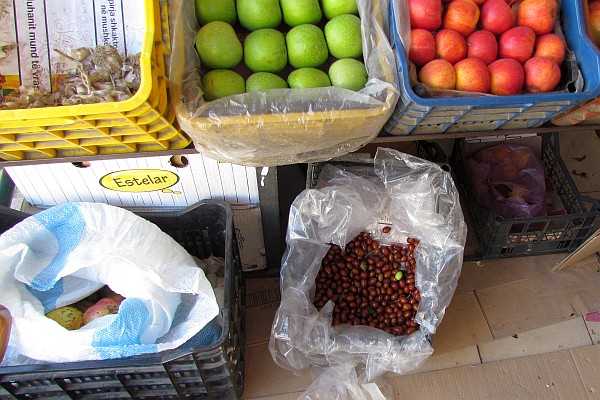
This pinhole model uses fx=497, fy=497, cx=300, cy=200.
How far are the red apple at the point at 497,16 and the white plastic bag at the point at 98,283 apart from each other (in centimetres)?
79

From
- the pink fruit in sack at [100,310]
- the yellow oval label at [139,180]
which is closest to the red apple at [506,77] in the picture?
the yellow oval label at [139,180]

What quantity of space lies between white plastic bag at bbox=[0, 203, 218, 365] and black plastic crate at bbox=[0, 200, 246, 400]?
0.03 m

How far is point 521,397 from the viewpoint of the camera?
4.15ft

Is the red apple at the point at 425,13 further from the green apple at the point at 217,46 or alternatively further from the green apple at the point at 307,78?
the green apple at the point at 217,46

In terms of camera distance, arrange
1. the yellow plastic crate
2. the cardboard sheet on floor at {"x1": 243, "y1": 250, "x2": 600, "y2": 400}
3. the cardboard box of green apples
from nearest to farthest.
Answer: the yellow plastic crate → the cardboard box of green apples → the cardboard sheet on floor at {"x1": 243, "y1": 250, "x2": 600, "y2": 400}

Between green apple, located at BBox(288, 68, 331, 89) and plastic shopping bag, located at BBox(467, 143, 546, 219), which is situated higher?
green apple, located at BBox(288, 68, 331, 89)

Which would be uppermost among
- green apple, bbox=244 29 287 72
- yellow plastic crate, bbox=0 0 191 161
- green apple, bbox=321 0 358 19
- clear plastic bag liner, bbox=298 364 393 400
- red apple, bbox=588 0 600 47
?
green apple, bbox=321 0 358 19

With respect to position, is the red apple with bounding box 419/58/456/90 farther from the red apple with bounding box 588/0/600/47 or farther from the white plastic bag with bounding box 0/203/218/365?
the white plastic bag with bounding box 0/203/218/365

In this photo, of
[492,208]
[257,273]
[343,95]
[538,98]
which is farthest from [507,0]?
[257,273]

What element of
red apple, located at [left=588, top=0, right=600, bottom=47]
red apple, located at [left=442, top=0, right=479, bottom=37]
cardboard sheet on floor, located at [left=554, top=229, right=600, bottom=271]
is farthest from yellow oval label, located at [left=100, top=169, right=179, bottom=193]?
cardboard sheet on floor, located at [left=554, top=229, right=600, bottom=271]

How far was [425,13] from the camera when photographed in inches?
39.5

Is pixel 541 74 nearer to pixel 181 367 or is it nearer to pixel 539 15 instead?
pixel 539 15

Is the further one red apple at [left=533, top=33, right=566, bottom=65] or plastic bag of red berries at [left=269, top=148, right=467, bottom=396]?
plastic bag of red berries at [left=269, top=148, right=467, bottom=396]

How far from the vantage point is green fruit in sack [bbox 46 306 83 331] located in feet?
3.39
